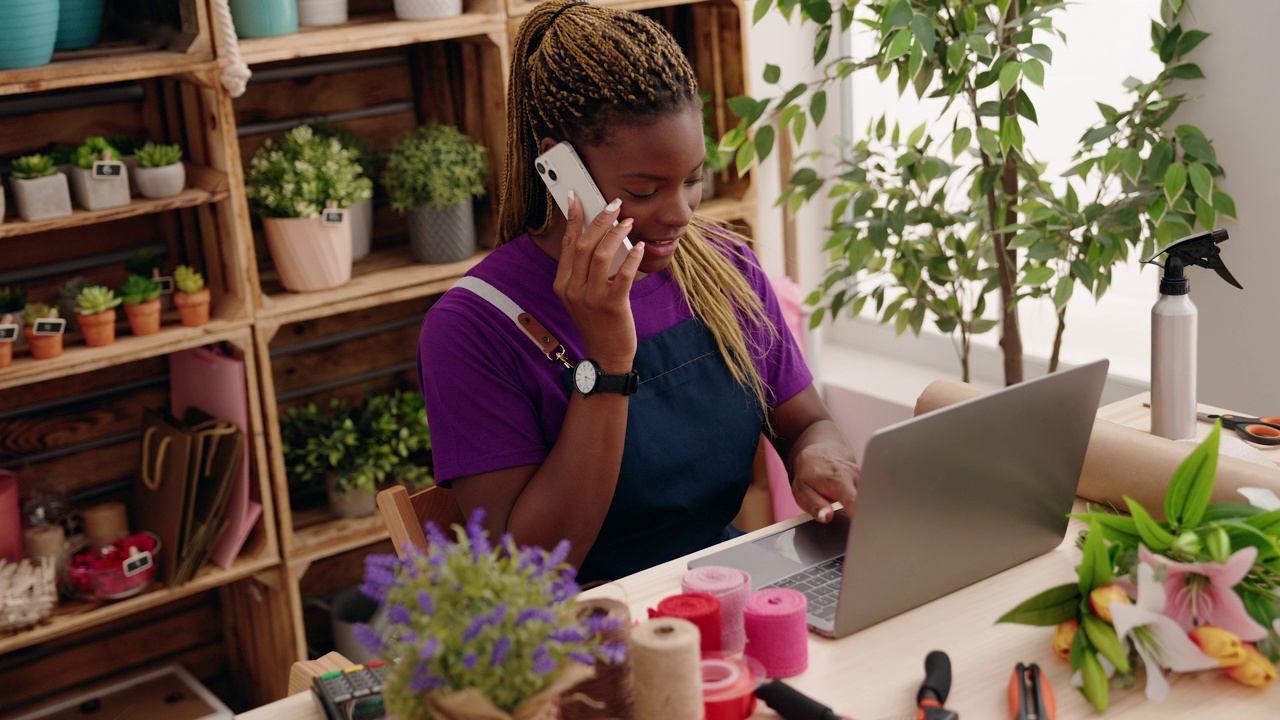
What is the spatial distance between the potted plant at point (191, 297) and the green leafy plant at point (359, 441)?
342 millimetres

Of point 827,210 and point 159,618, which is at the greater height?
point 827,210

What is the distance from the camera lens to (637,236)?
148cm

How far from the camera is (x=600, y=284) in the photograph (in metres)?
1.40

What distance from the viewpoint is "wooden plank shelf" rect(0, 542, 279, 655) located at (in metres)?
2.06

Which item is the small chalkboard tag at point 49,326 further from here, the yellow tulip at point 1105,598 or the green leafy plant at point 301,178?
the yellow tulip at point 1105,598

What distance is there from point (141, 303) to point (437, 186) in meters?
0.58

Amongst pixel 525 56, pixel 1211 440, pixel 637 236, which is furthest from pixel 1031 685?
pixel 525 56

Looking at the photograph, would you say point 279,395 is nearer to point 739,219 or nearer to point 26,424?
point 26,424

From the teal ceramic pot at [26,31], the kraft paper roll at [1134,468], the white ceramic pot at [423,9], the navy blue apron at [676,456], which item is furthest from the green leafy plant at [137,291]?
the kraft paper roll at [1134,468]

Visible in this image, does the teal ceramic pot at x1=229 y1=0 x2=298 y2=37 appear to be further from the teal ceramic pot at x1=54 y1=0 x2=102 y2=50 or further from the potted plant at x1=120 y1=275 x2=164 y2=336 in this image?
the potted plant at x1=120 y1=275 x2=164 y2=336

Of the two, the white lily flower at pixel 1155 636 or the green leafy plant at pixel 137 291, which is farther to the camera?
the green leafy plant at pixel 137 291

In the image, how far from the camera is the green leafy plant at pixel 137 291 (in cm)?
210

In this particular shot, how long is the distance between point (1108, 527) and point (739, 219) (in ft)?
5.69

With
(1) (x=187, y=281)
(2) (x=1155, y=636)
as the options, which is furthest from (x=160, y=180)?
(2) (x=1155, y=636)
